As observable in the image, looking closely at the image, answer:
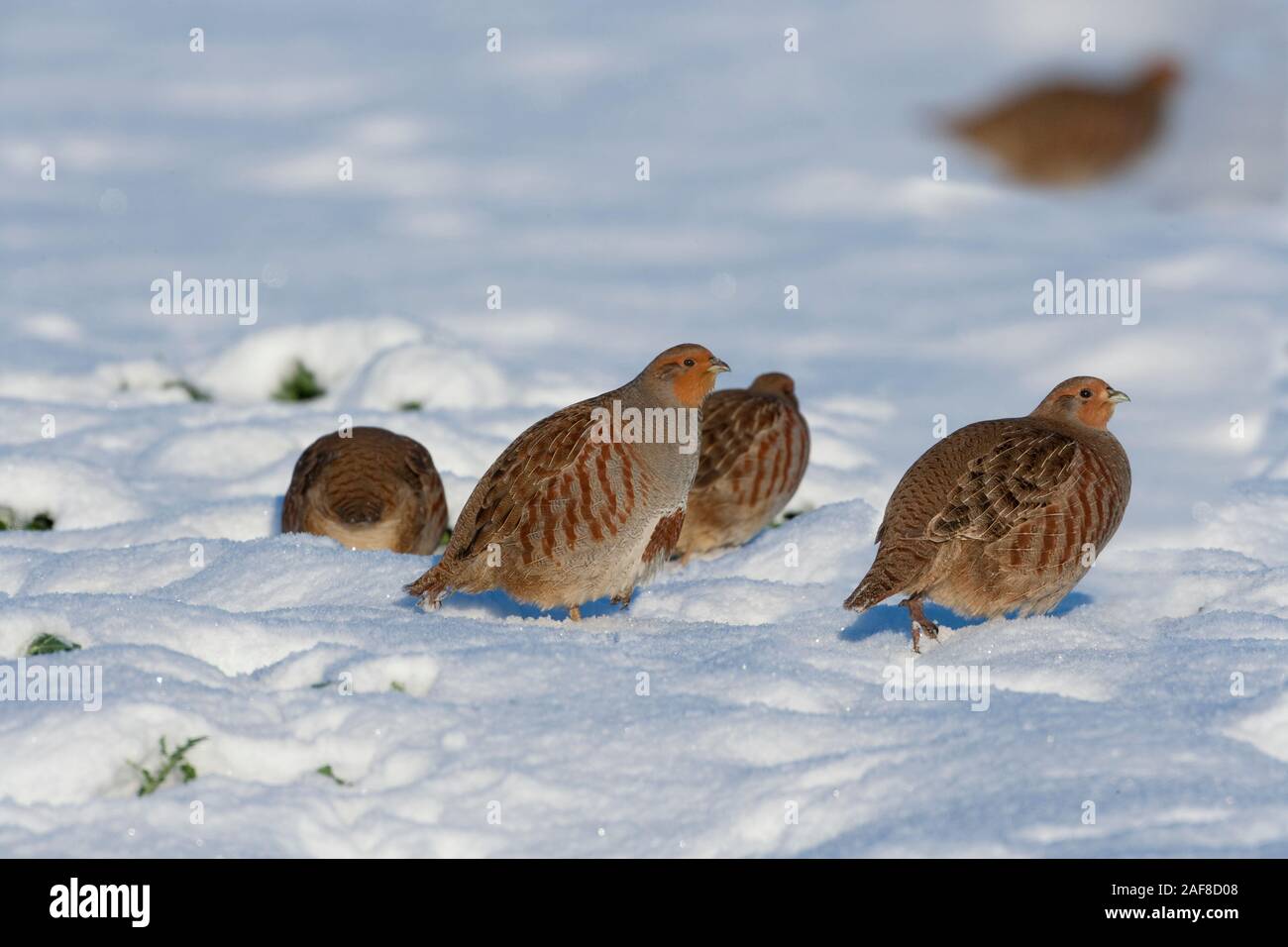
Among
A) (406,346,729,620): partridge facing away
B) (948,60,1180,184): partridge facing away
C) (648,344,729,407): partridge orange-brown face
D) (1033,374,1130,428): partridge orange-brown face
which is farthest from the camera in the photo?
(948,60,1180,184): partridge facing away

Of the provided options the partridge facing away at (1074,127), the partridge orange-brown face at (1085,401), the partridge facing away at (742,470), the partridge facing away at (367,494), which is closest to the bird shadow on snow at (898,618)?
the partridge orange-brown face at (1085,401)

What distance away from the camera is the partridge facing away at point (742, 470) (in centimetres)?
838

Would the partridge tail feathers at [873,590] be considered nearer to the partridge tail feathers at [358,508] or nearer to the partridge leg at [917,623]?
the partridge leg at [917,623]

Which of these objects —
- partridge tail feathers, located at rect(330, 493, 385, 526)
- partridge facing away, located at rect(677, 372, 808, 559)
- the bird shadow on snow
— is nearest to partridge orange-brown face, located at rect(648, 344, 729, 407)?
the bird shadow on snow

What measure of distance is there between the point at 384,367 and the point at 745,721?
6292 mm

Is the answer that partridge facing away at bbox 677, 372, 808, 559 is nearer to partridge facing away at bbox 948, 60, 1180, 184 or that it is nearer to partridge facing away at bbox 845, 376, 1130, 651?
partridge facing away at bbox 845, 376, 1130, 651

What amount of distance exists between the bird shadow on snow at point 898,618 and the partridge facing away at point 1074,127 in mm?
10195

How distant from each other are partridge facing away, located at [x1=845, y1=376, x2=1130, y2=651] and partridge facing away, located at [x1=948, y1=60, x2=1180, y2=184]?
1067 cm

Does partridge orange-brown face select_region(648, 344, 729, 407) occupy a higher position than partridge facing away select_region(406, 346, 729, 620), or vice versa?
partridge orange-brown face select_region(648, 344, 729, 407)

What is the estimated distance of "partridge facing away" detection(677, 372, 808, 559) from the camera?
27.5ft

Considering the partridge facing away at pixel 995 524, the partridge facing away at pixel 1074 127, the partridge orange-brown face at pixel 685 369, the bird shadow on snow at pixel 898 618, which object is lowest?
the bird shadow on snow at pixel 898 618

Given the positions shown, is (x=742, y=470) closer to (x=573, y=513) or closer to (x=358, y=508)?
(x=358, y=508)

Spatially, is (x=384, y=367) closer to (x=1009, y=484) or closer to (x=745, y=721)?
(x=1009, y=484)

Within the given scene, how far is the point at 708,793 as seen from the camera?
396 cm
